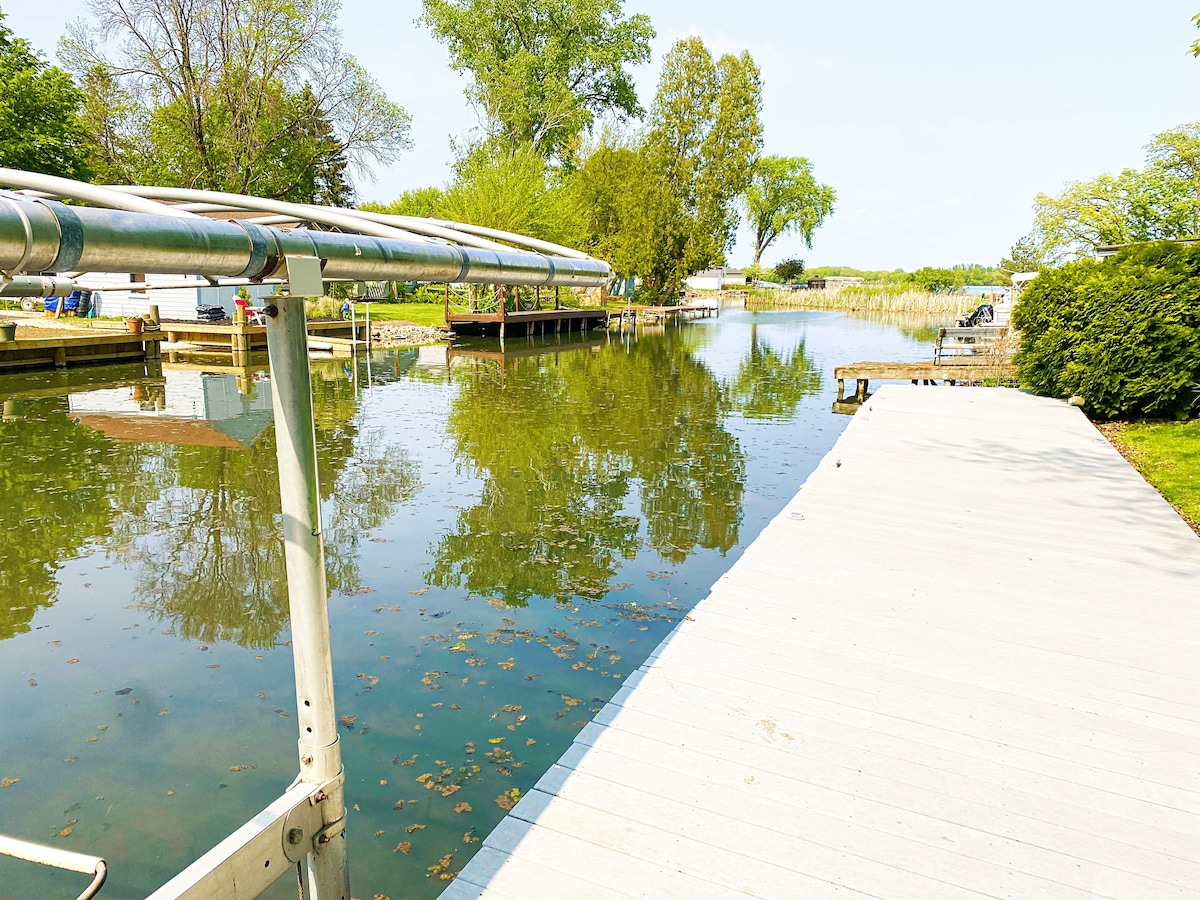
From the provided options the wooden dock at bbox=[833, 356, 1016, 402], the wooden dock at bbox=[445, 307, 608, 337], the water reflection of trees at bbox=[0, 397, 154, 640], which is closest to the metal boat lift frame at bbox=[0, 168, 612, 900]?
the water reflection of trees at bbox=[0, 397, 154, 640]

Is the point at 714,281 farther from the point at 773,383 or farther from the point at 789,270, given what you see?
the point at 773,383

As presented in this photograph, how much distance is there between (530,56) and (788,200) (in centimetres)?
5928

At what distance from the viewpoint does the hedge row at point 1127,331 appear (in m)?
10.7

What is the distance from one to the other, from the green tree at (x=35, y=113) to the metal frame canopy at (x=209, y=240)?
30.6m

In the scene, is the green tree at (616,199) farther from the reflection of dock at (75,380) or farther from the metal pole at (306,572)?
the metal pole at (306,572)

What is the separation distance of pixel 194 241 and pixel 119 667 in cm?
439

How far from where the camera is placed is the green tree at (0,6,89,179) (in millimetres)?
25925

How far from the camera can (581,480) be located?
380 inches

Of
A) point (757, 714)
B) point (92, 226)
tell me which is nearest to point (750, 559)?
point (757, 714)

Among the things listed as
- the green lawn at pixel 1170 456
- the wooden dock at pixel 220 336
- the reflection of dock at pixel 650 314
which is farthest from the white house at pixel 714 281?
the green lawn at pixel 1170 456

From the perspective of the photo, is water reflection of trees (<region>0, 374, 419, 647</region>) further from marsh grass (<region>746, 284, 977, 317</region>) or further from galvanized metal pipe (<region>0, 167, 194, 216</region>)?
marsh grass (<region>746, 284, 977, 317</region>)

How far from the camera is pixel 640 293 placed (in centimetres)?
4947

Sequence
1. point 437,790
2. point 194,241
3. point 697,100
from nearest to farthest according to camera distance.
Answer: point 194,241
point 437,790
point 697,100

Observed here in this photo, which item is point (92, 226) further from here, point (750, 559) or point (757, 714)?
point (750, 559)
